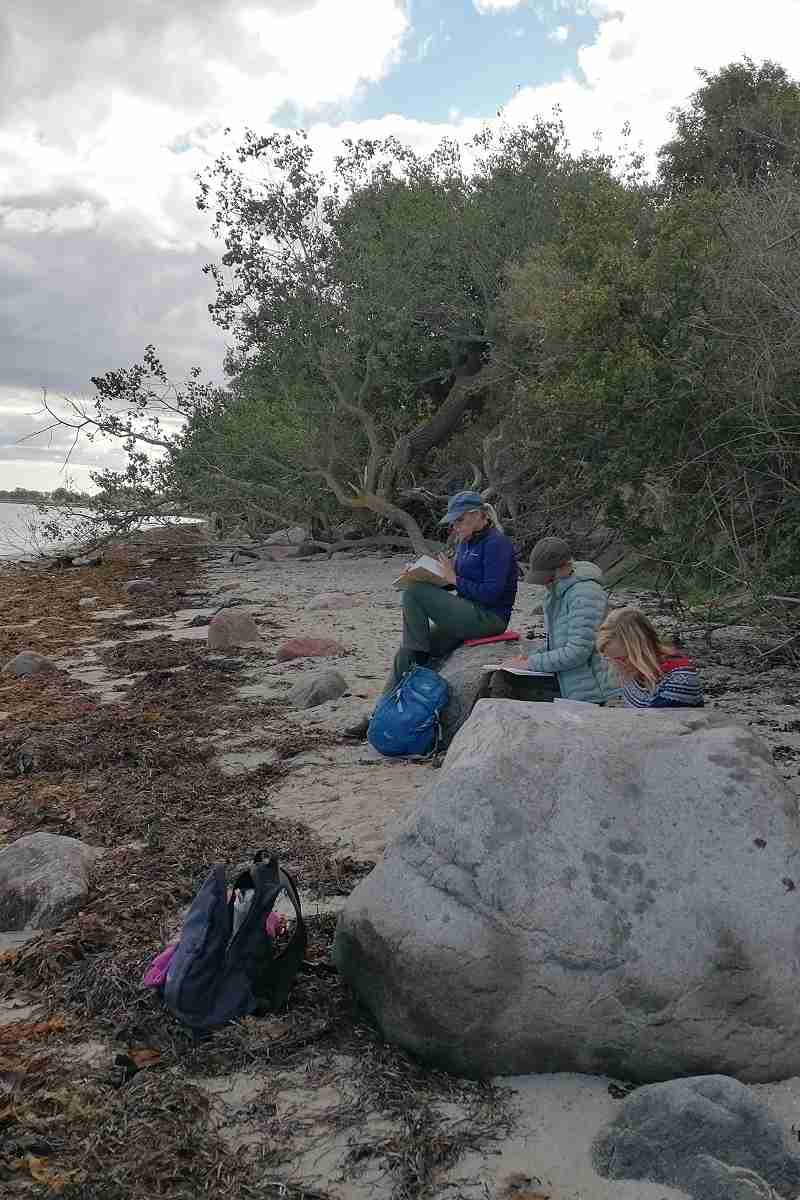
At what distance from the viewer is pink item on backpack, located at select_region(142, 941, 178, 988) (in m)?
3.36

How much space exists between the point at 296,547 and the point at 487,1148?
19734 mm

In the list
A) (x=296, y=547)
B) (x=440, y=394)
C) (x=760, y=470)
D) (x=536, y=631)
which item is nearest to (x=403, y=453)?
(x=440, y=394)

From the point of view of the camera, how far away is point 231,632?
10.6 meters

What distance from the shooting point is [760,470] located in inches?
308

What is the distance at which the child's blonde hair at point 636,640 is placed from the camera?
461 centimetres

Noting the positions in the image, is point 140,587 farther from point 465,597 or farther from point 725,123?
point 725,123

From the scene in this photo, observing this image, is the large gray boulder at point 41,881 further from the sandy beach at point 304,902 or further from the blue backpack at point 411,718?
the blue backpack at point 411,718

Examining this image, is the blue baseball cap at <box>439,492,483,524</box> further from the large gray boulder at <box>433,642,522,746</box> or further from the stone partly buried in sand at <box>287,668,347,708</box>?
the stone partly buried in sand at <box>287,668,347,708</box>

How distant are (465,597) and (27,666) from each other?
5315 millimetres

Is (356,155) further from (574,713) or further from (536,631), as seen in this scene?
(574,713)

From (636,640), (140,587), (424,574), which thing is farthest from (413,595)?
(140,587)

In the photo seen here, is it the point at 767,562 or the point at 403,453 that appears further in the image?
the point at 403,453

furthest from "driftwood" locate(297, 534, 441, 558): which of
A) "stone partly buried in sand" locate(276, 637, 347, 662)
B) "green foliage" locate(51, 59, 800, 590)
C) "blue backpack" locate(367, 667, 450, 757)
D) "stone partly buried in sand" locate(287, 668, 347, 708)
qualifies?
"blue backpack" locate(367, 667, 450, 757)

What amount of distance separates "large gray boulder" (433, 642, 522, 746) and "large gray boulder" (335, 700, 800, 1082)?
284 centimetres
